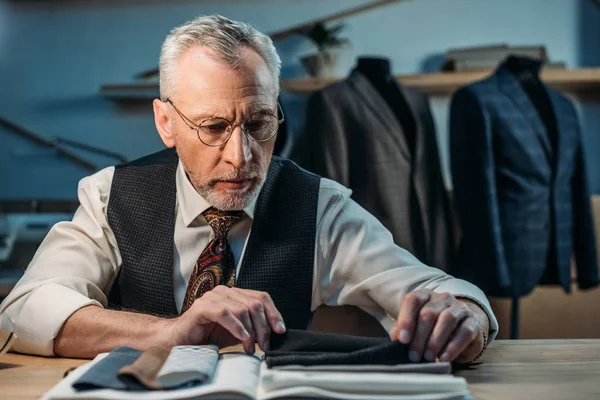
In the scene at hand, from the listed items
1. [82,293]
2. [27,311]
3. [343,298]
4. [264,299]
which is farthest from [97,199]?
[264,299]

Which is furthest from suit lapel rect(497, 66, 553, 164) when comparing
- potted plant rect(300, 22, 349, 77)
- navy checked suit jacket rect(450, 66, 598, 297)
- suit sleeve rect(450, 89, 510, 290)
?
potted plant rect(300, 22, 349, 77)

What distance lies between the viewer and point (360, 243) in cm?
183

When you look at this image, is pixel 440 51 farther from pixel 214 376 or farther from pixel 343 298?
pixel 214 376

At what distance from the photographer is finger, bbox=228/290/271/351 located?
1170mm

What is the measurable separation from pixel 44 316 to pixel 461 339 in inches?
29.6

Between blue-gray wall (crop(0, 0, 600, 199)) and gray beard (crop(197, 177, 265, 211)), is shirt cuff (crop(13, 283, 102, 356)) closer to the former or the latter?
gray beard (crop(197, 177, 265, 211))

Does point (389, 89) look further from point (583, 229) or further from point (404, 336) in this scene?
point (404, 336)

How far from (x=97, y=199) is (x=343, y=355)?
0.96 meters

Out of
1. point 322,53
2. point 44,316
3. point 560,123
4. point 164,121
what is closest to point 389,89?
point 322,53

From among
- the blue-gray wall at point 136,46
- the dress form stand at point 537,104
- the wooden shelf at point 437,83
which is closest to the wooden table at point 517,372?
the dress form stand at point 537,104

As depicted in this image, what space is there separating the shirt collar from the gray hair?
21 cm

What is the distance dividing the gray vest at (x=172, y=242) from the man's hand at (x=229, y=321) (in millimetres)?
426

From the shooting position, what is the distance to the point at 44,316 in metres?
1.41

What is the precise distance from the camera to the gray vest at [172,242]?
1711 millimetres
